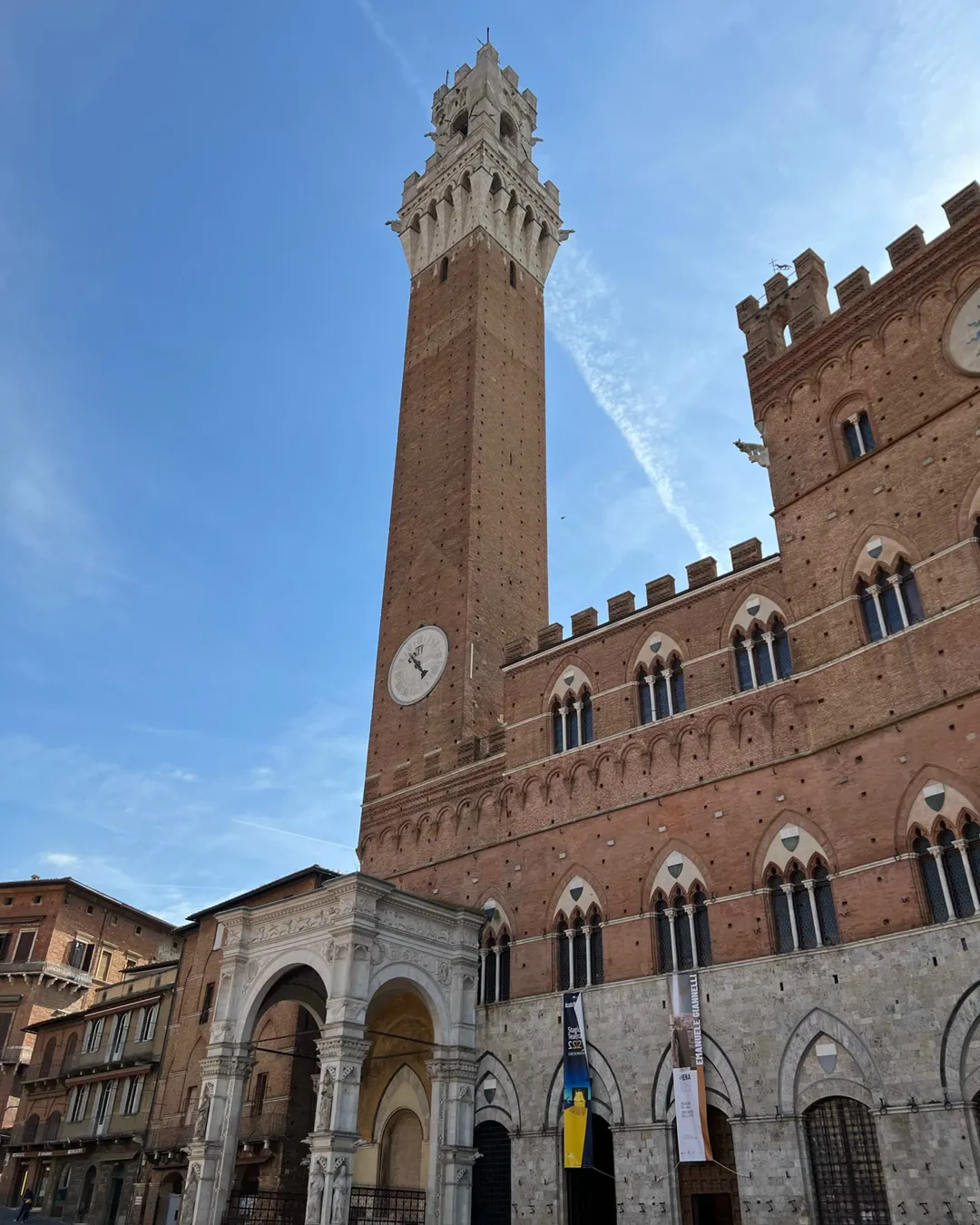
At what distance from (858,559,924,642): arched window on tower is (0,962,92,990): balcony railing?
125ft

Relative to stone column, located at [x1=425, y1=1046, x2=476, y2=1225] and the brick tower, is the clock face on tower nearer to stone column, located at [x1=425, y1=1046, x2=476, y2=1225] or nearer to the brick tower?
the brick tower

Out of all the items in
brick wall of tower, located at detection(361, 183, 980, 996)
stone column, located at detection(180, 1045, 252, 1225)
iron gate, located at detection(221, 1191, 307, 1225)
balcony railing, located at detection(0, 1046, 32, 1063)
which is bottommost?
iron gate, located at detection(221, 1191, 307, 1225)

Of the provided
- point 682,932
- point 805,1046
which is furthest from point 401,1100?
point 805,1046

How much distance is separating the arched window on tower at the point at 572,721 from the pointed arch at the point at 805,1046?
8.00 m

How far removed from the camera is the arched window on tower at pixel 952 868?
15.5 m

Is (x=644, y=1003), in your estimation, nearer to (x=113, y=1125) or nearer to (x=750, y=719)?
(x=750, y=719)

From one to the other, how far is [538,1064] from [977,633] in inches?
480

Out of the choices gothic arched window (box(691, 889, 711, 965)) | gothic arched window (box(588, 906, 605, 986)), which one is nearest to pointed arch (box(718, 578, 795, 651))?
gothic arched window (box(691, 889, 711, 965))

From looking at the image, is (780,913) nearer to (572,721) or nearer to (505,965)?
(505,965)

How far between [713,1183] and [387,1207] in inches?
286

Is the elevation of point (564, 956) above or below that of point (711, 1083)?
above

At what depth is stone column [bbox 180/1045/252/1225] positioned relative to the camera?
1923cm

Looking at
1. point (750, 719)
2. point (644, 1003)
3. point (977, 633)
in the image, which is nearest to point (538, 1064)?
point (644, 1003)

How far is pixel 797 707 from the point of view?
19.1m
